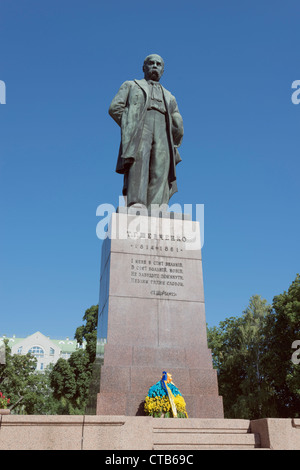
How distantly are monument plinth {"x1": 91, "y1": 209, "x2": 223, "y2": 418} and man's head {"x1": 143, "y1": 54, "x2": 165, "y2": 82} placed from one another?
456 cm

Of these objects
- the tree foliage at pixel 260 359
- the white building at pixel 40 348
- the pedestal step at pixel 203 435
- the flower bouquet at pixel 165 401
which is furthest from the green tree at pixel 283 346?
the white building at pixel 40 348

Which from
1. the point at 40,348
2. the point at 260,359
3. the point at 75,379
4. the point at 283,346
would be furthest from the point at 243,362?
the point at 40,348

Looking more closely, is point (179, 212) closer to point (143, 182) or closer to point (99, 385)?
point (143, 182)

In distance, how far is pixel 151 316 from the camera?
9648 mm

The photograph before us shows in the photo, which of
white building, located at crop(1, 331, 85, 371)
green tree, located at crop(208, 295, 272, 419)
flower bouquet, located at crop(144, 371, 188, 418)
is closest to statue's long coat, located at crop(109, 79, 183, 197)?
flower bouquet, located at crop(144, 371, 188, 418)

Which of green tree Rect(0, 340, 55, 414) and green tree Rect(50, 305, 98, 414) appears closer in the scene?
green tree Rect(50, 305, 98, 414)

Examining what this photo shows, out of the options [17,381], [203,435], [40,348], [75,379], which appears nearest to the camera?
[203,435]

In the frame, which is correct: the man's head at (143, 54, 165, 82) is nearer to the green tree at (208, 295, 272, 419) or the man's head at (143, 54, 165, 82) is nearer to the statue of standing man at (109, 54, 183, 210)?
the statue of standing man at (109, 54, 183, 210)

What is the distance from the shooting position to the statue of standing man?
38.5 feet

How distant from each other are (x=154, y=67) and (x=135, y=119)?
197cm

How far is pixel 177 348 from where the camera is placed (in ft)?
30.7

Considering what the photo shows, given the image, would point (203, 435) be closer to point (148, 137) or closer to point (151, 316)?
point (151, 316)

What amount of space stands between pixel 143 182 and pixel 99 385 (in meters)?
5.47
